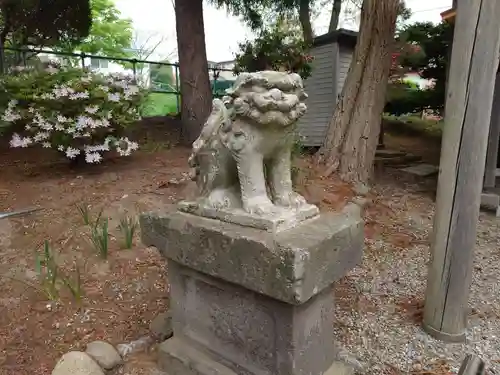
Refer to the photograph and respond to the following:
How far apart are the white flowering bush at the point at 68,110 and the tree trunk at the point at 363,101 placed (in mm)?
2617

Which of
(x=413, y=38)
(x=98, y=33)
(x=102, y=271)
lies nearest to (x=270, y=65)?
(x=413, y=38)

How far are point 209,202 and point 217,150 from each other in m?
0.25

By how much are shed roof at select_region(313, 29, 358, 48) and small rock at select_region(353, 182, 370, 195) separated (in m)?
3.71

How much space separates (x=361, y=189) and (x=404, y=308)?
7.55ft

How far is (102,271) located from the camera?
9.44ft

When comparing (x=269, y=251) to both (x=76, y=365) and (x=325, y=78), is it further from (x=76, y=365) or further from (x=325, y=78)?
(x=325, y=78)

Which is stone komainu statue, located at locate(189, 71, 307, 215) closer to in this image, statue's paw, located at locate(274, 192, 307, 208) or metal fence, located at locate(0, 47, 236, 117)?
statue's paw, located at locate(274, 192, 307, 208)

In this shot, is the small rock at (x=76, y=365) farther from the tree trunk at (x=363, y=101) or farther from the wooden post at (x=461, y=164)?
the tree trunk at (x=363, y=101)

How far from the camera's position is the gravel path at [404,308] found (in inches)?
83.3

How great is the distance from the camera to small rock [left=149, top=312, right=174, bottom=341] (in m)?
2.29

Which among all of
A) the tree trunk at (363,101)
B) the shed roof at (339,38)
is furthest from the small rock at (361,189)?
the shed roof at (339,38)

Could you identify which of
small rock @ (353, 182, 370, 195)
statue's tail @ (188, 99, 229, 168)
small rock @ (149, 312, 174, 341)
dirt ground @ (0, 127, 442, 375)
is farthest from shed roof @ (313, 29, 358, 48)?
small rock @ (149, 312, 174, 341)

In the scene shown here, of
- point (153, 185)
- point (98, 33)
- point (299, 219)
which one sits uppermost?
point (98, 33)

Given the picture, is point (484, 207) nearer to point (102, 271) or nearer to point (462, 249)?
point (462, 249)
